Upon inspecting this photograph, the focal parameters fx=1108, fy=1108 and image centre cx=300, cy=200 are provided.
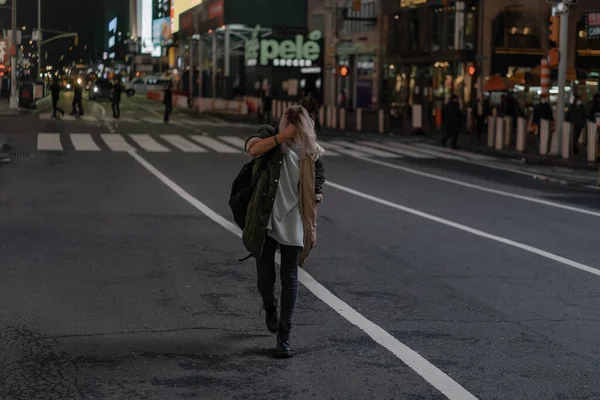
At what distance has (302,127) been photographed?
7270 millimetres

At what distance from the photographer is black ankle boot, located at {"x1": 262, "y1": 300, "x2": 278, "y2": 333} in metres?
7.65

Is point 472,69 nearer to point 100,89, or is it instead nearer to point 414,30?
point 414,30

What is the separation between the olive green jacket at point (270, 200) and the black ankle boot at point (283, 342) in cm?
51

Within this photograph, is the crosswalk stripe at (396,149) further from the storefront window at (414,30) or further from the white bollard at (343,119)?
the storefront window at (414,30)

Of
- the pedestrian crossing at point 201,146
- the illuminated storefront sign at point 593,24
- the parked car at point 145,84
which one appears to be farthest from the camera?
the parked car at point 145,84

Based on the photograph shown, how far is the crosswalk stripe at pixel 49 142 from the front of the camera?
2914cm

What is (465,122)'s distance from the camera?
45281 mm

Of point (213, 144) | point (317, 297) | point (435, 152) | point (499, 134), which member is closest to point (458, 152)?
point (435, 152)

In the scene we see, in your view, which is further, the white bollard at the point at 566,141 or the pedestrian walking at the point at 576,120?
the pedestrian walking at the point at 576,120

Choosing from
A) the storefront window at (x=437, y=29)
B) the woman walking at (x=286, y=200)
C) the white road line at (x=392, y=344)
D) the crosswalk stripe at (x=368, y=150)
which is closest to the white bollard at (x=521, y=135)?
the crosswalk stripe at (x=368, y=150)

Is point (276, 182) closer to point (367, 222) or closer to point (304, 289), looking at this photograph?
point (304, 289)

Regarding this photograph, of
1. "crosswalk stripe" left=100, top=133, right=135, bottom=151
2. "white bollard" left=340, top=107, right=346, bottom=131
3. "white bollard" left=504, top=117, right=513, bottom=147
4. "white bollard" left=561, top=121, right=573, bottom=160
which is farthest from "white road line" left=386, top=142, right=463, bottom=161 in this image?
"white bollard" left=340, top=107, right=346, bottom=131

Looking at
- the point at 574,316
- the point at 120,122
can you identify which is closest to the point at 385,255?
the point at 574,316

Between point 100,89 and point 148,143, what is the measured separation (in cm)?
6042
